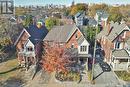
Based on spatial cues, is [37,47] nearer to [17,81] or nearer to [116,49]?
[17,81]

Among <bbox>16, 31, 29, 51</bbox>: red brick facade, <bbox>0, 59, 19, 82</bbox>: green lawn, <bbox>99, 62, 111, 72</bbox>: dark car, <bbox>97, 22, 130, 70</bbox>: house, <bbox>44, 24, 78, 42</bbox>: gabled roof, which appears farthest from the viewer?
<bbox>44, 24, 78, 42</bbox>: gabled roof

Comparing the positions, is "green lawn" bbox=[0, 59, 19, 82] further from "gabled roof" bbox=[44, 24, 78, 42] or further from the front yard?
"gabled roof" bbox=[44, 24, 78, 42]

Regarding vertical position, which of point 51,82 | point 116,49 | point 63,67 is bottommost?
point 51,82

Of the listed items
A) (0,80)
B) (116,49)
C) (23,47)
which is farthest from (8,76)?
(116,49)

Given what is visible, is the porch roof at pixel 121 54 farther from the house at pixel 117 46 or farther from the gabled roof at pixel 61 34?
the gabled roof at pixel 61 34

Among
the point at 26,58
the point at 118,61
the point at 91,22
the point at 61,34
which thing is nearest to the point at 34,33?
the point at 61,34

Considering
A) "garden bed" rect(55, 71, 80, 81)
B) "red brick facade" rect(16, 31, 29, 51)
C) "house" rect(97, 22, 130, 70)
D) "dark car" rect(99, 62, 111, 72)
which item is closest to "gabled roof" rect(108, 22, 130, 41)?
"house" rect(97, 22, 130, 70)

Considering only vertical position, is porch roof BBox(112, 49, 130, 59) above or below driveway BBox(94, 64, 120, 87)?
above

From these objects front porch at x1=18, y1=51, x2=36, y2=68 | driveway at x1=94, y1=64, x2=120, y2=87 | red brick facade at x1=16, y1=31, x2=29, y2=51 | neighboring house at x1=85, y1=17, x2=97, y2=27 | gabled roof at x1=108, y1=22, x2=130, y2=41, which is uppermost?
neighboring house at x1=85, y1=17, x2=97, y2=27
